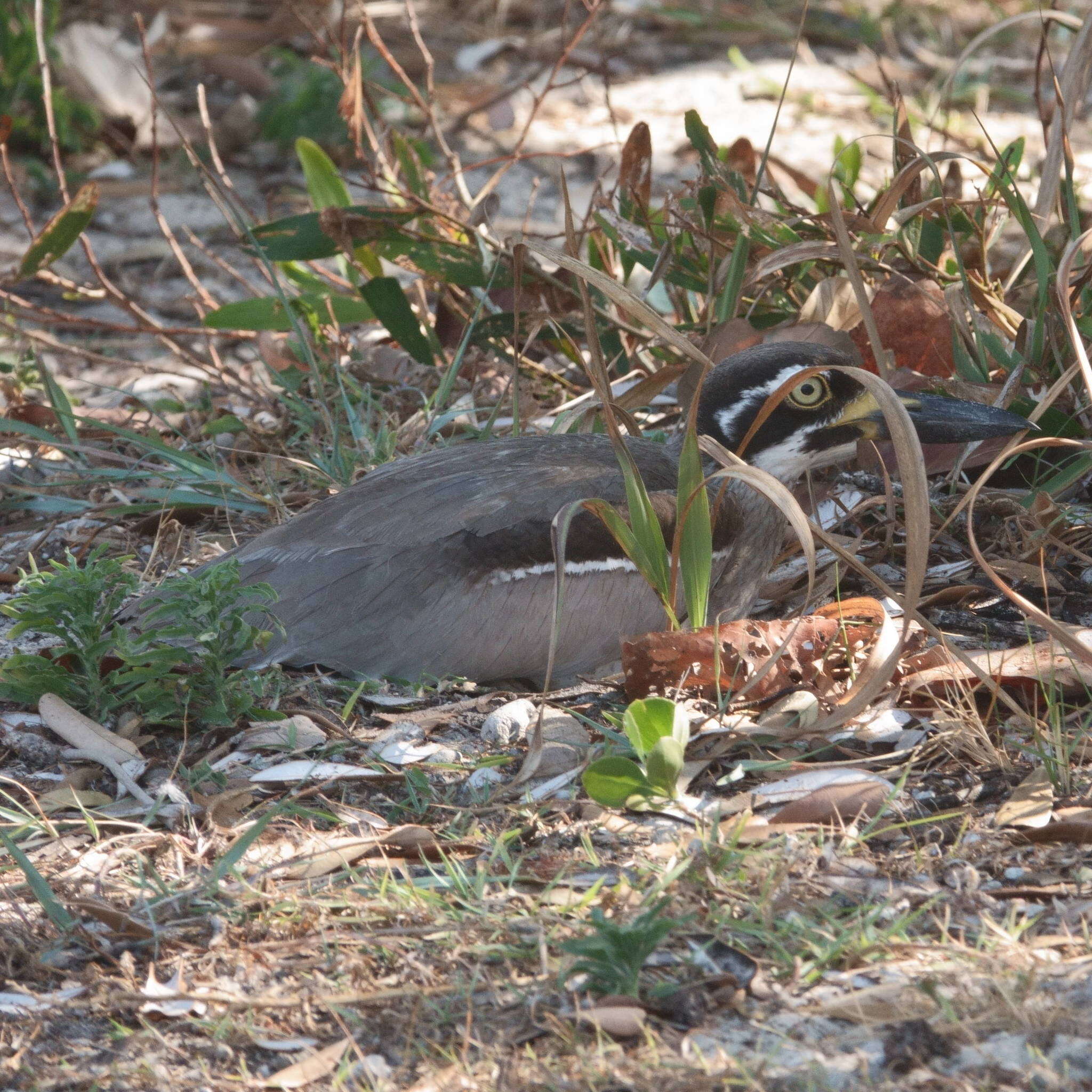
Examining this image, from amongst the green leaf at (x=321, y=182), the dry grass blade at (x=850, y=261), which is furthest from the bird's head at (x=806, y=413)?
the green leaf at (x=321, y=182)

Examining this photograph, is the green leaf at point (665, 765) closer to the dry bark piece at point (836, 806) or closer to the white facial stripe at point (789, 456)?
the dry bark piece at point (836, 806)

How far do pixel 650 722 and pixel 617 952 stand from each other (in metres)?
0.60

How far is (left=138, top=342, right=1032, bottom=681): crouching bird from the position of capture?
3.11m

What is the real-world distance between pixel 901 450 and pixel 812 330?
4.08 feet

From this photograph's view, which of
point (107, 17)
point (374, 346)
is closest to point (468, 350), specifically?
point (374, 346)

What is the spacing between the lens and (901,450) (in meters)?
2.40

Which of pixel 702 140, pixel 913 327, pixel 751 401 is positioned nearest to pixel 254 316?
pixel 702 140

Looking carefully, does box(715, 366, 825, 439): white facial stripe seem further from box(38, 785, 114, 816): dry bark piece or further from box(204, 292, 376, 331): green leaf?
box(38, 785, 114, 816): dry bark piece

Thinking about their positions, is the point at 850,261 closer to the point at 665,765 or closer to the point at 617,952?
the point at 665,765

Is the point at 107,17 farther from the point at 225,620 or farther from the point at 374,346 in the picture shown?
the point at 225,620

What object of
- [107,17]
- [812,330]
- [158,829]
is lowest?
[158,829]

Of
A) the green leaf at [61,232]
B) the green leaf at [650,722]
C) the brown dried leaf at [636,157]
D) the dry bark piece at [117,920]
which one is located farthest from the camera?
the green leaf at [61,232]

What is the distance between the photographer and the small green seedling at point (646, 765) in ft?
7.61

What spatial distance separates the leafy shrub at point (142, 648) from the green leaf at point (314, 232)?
1.60 metres
